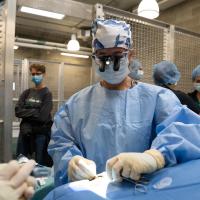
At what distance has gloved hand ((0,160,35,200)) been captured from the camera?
0.57 metres

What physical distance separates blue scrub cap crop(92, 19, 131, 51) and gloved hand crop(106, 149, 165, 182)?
1.78ft

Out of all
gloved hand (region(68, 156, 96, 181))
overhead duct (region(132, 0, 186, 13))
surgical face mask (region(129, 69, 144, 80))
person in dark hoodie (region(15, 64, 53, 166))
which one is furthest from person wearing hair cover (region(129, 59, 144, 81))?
overhead duct (region(132, 0, 186, 13))

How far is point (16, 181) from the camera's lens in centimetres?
60

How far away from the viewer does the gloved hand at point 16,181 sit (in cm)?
57

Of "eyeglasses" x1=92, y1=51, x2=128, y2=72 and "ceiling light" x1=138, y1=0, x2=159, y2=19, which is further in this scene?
"ceiling light" x1=138, y1=0, x2=159, y2=19

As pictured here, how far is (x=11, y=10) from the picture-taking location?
6.34 feet

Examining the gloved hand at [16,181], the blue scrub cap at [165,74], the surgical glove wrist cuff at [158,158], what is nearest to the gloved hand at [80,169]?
the surgical glove wrist cuff at [158,158]

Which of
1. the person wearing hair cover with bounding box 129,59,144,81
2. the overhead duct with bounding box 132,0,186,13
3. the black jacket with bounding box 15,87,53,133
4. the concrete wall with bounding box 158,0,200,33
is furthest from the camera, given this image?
the overhead duct with bounding box 132,0,186,13

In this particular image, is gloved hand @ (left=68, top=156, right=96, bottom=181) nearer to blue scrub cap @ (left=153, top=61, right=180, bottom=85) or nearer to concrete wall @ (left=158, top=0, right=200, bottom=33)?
blue scrub cap @ (left=153, top=61, right=180, bottom=85)

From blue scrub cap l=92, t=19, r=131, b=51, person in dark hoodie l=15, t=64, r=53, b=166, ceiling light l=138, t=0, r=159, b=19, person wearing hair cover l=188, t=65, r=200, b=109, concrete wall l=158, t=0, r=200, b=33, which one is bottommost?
person in dark hoodie l=15, t=64, r=53, b=166

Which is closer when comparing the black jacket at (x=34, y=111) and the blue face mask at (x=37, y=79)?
the black jacket at (x=34, y=111)

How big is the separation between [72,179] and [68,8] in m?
1.49

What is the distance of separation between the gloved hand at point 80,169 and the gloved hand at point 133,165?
0.10 m

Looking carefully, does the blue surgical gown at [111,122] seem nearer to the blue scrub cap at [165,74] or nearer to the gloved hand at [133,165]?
the gloved hand at [133,165]
